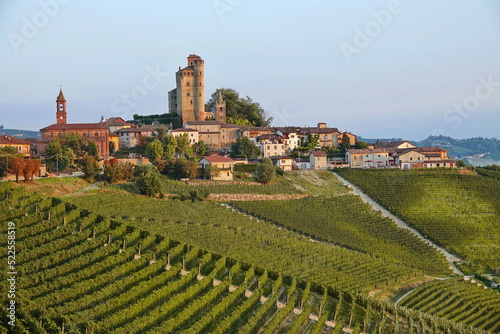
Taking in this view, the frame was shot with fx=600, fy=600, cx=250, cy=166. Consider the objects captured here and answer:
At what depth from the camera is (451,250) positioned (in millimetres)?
42625

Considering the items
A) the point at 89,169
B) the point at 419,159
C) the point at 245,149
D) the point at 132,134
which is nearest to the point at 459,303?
the point at 89,169

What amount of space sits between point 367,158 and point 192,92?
22526mm

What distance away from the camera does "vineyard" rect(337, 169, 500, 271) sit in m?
43.6

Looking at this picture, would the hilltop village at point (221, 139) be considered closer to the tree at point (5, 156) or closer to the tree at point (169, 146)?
the tree at point (169, 146)

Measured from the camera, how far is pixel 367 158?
65.8m

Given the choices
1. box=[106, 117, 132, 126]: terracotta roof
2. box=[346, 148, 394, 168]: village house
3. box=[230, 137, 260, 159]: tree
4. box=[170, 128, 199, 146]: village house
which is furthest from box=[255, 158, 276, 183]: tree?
A: box=[106, 117, 132, 126]: terracotta roof

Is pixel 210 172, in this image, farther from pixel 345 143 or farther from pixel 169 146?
pixel 345 143

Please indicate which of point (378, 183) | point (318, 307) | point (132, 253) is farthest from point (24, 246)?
point (378, 183)

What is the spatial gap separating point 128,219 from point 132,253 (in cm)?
1042

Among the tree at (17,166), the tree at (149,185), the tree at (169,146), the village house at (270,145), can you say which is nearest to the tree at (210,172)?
the tree at (169,146)

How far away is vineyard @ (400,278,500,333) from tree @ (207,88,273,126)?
1815 inches

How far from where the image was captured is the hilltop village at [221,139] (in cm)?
5947

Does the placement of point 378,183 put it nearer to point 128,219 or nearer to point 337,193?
point 337,193

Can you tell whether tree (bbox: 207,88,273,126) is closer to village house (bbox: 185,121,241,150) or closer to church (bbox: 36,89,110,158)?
village house (bbox: 185,121,241,150)
